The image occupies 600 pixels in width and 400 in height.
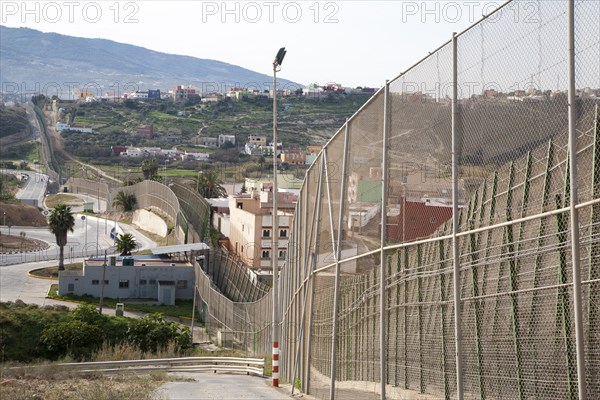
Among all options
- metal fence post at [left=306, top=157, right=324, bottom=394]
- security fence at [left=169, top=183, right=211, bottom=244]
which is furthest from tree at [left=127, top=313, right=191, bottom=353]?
security fence at [left=169, top=183, right=211, bottom=244]

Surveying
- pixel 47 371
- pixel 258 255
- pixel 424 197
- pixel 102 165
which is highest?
pixel 102 165

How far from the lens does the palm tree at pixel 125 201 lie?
11138 centimetres

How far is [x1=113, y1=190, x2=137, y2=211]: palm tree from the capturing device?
11138 cm

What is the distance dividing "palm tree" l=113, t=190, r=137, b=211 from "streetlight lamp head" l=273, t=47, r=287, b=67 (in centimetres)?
8897

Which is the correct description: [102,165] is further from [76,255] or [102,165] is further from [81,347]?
[81,347]

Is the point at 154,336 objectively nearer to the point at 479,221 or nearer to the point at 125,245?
the point at 479,221

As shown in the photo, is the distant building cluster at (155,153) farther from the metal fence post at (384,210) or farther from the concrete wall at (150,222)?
the metal fence post at (384,210)

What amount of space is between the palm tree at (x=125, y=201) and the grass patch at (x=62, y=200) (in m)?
18.0

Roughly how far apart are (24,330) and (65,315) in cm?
207

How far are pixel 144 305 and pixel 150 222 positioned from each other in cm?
4030

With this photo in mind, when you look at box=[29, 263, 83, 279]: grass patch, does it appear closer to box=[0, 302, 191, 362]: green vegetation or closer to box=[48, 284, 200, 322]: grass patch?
box=[48, 284, 200, 322]: grass patch

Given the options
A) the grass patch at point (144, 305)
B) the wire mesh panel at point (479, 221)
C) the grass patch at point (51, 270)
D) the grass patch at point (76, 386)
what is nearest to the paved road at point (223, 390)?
the grass patch at point (76, 386)

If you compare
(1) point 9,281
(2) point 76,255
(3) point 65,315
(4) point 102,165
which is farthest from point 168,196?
(4) point 102,165

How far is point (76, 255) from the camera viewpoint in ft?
279
